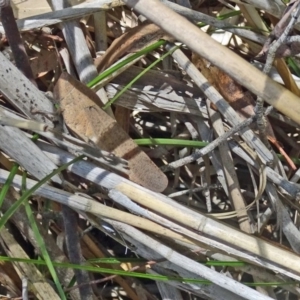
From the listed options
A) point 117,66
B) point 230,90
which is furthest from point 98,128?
point 230,90

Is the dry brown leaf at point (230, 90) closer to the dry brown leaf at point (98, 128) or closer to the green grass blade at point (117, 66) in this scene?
the green grass blade at point (117, 66)

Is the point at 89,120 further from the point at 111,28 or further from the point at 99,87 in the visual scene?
the point at 111,28

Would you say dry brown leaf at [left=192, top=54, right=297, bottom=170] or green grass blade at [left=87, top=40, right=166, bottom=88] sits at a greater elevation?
green grass blade at [left=87, top=40, right=166, bottom=88]

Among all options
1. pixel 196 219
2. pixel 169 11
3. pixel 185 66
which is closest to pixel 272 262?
pixel 196 219

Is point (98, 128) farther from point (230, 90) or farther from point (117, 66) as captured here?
point (230, 90)

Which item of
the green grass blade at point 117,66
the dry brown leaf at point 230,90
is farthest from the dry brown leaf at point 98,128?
the dry brown leaf at point 230,90

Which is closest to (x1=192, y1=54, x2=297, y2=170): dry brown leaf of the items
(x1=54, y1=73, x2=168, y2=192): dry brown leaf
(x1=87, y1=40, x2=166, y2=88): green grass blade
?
(x1=87, y1=40, x2=166, y2=88): green grass blade

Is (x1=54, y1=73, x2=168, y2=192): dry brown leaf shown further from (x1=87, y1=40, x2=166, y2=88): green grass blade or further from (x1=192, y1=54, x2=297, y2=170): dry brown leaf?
(x1=192, y1=54, x2=297, y2=170): dry brown leaf

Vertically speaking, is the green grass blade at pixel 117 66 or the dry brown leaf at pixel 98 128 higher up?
the green grass blade at pixel 117 66
